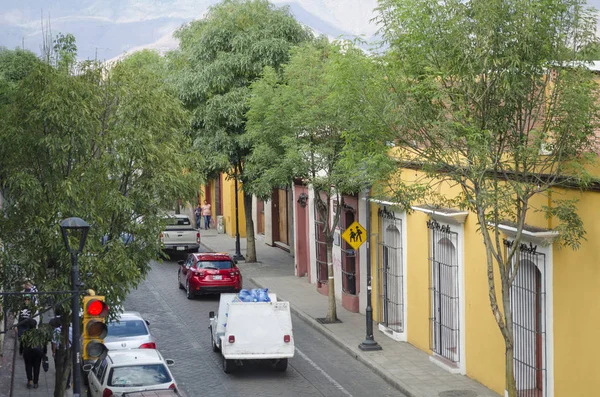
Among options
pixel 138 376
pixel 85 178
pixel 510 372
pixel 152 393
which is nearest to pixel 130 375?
pixel 138 376

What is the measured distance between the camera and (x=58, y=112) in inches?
615

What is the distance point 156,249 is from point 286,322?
4.59 meters

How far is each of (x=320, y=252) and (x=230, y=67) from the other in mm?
8050

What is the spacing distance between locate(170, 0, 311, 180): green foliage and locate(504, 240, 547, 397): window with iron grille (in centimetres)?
1734

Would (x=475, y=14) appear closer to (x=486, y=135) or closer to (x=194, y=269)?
(x=486, y=135)

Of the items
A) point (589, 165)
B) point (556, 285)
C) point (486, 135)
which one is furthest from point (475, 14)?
point (556, 285)

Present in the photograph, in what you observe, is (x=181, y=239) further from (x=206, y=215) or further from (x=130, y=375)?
(x=130, y=375)

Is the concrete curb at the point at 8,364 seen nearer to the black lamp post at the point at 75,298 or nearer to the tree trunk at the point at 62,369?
the tree trunk at the point at 62,369

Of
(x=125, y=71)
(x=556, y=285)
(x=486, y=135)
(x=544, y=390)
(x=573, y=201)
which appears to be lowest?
(x=544, y=390)

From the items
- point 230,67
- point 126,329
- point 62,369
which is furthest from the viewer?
point 230,67

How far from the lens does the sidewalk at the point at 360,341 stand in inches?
753

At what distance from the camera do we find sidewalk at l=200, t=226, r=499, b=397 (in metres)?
19.1

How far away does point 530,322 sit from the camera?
1755 cm

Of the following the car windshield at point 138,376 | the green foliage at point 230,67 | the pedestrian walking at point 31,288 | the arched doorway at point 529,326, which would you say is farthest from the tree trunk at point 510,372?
the green foliage at point 230,67
